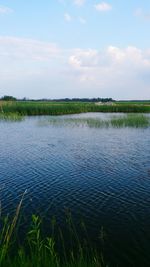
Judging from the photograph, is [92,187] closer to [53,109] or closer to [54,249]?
[54,249]

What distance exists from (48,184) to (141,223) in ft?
17.5

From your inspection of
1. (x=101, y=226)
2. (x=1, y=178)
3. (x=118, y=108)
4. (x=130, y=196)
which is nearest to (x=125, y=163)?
(x=130, y=196)

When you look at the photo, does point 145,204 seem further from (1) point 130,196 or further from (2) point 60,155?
(2) point 60,155

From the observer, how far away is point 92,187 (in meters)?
13.6

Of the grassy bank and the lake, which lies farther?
the grassy bank

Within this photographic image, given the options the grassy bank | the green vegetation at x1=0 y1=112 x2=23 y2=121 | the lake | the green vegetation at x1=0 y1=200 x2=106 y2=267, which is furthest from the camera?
the grassy bank

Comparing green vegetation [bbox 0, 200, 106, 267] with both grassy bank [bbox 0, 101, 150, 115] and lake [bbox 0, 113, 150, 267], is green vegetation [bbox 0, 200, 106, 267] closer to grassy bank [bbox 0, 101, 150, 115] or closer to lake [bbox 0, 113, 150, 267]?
lake [bbox 0, 113, 150, 267]

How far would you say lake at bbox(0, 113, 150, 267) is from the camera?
9227 millimetres

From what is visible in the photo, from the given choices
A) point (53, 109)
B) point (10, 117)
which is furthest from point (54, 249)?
point (53, 109)

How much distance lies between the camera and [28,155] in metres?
21.1

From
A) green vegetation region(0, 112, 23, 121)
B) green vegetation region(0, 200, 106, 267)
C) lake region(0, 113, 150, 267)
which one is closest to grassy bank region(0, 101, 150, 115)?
green vegetation region(0, 112, 23, 121)

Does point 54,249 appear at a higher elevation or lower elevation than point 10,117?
lower

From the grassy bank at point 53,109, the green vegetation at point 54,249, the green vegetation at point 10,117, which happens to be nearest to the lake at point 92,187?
the green vegetation at point 54,249

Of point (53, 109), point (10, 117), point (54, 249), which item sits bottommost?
point (54, 249)
